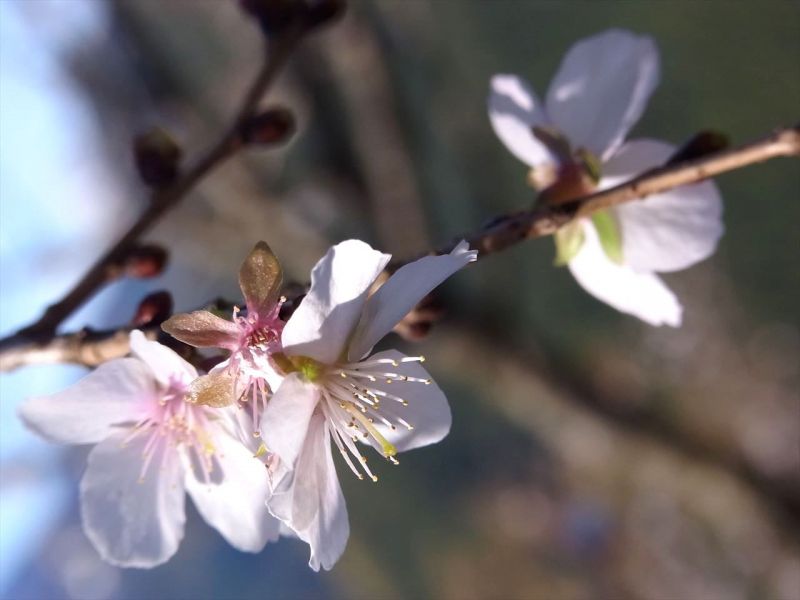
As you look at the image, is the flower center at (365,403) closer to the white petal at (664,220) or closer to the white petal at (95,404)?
the white petal at (95,404)

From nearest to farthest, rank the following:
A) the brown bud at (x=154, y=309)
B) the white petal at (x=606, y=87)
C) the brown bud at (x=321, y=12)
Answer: the brown bud at (x=154, y=309)
the white petal at (x=606, y=87)
the brown bud at (x=321, y=12)

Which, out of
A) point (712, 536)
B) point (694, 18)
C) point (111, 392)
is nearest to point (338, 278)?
point (111, 392)

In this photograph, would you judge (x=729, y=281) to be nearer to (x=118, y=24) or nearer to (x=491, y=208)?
(x=491, y=208)

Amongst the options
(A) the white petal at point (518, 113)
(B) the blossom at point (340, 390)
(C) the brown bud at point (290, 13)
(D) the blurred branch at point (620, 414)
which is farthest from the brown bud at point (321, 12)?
(D) the blurred branch at point (620, 414)

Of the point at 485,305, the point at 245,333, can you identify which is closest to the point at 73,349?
the point at 245,333

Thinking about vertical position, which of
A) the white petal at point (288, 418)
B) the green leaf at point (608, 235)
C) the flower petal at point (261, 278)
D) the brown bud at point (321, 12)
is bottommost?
the green leaf at point (608, 235)

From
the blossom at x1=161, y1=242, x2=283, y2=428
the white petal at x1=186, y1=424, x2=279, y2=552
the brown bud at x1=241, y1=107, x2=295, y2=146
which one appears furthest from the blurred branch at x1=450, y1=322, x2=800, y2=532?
the blossom at x1=161, y1=242, x2=283, y2=428

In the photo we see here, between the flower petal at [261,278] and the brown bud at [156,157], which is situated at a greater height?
the brown bud at [156,157]

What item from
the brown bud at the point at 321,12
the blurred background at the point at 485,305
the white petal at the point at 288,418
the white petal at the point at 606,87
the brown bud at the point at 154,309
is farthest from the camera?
the blurred background at the point at 485,305
